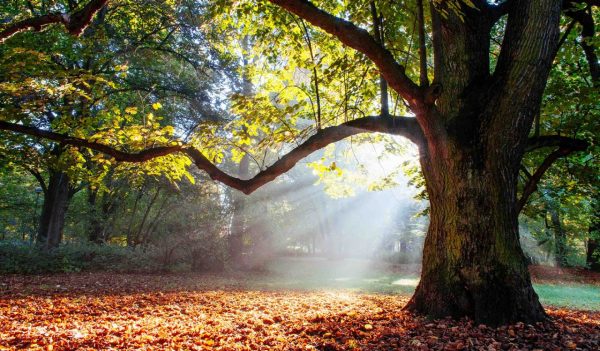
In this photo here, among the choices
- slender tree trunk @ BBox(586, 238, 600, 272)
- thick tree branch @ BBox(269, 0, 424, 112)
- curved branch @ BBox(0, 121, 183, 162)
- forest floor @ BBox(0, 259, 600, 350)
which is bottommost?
forest floor @ BBox(0, 259, 600, 350)

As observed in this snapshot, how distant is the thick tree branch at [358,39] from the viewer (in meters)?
3.94

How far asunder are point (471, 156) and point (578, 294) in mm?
13056

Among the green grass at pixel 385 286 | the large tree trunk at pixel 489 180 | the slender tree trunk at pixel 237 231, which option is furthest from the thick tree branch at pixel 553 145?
the slender tree trunk at pixel 237 231

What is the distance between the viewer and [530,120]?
14.5ft

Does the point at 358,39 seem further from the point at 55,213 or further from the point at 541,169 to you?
the point at 55,213

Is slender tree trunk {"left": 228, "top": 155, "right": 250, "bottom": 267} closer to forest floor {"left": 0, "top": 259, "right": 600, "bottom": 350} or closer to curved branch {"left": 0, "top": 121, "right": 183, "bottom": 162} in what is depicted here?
forest floor {"left": 0, "top": 259, "right": 600, "bottom": 350}

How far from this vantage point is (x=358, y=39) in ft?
13.3

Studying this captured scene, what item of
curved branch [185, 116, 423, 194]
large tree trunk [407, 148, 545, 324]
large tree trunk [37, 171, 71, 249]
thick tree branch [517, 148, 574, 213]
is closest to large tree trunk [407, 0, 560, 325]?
large tree trunk [407, 148, 545, 324]

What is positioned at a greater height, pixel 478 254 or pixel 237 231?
pixel 478 254

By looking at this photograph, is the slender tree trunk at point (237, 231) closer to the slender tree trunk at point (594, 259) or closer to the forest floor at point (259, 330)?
the forest floor at point (259, 330)

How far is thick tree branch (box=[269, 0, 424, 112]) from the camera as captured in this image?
394cm

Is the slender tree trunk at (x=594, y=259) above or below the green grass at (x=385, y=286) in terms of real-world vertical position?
above

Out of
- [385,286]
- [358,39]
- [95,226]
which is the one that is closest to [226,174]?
[358,39]

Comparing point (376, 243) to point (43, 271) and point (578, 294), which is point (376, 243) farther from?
point (43, 271)
